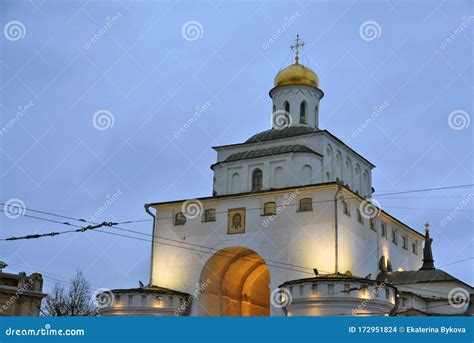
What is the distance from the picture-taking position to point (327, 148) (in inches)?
1400

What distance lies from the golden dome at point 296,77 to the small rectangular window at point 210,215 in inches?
366

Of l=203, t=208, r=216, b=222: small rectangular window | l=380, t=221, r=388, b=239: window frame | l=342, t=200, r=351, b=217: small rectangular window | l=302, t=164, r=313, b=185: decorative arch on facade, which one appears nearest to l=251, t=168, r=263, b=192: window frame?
l=302, t=164, r=313, b=185: decorative arch on facade

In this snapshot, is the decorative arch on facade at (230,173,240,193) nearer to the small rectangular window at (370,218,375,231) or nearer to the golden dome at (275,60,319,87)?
the golden dome at (275,60,319,87)

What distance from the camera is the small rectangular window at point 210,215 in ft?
110

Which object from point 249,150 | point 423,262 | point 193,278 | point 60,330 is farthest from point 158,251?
point 60,330

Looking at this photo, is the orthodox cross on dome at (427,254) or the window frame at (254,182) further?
the orthodox cross on dome at (427,254)

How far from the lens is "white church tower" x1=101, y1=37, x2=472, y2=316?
29172 mm

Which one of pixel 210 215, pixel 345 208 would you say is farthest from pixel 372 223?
pixel 210 215

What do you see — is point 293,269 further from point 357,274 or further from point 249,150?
point 249,150

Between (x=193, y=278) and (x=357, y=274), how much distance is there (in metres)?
7.78

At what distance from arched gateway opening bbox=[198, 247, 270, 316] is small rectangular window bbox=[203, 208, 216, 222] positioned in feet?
5.64

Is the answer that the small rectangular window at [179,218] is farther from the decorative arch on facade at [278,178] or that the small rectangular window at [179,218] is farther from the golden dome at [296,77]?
the golden dome at [296,77]

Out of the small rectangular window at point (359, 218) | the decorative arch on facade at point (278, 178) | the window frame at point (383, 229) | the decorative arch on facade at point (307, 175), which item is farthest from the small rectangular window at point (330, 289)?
the window frame at point (383, 229)

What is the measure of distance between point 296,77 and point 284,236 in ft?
36.8
